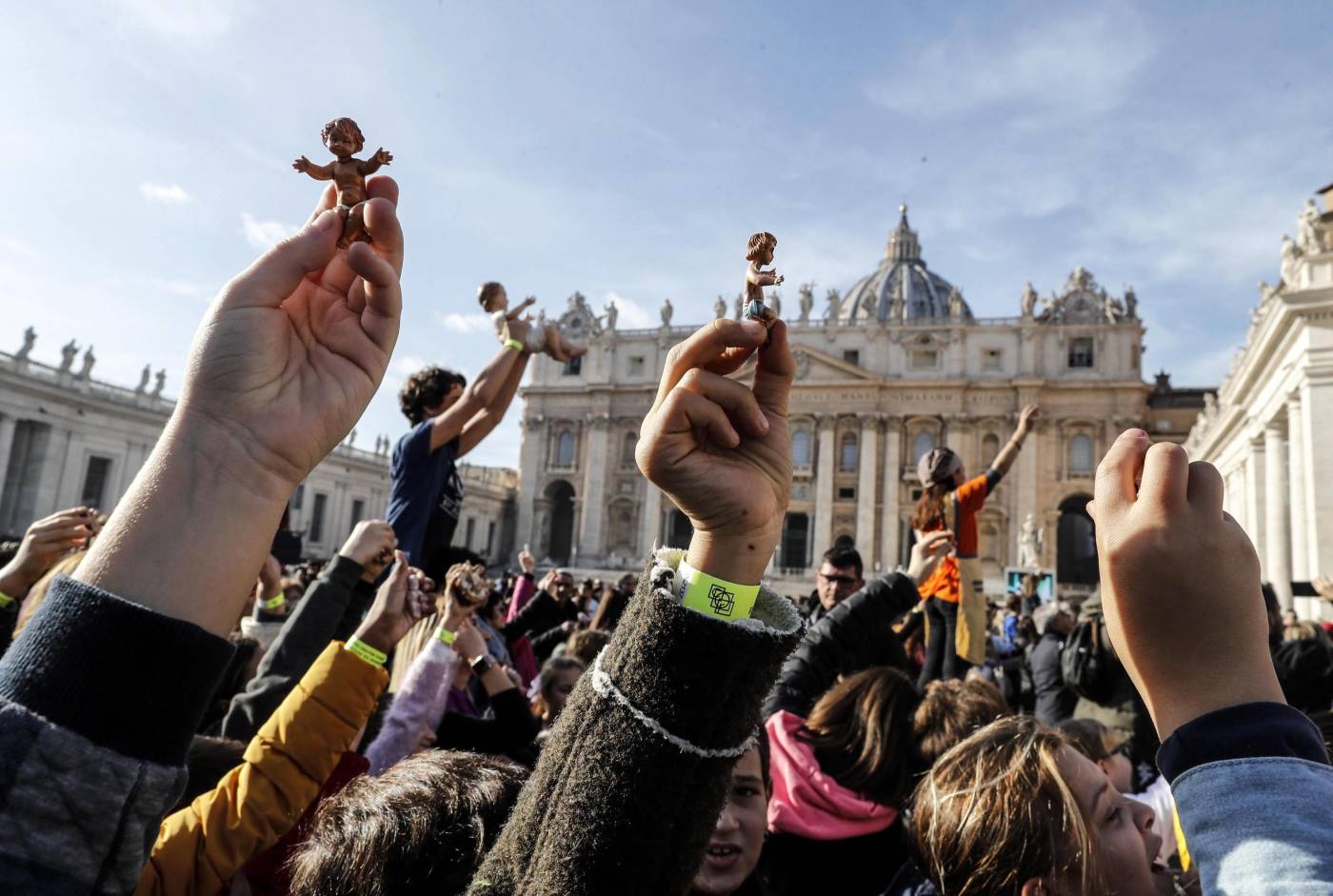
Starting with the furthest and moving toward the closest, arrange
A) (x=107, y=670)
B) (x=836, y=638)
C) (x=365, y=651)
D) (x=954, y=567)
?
1. (x=954, y=567)
2. (x=836, y=638)
3. (x=365, y=651)
4. (x=107, y=670)

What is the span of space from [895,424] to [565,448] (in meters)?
18.9

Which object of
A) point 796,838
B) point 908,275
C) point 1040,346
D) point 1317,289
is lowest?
point 796,838

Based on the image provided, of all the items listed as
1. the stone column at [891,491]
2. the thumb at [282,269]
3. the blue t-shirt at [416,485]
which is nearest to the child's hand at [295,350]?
the thumb at [282,269]

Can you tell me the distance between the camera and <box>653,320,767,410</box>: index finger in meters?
1.21

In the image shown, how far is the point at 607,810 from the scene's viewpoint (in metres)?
Answer: 1.08

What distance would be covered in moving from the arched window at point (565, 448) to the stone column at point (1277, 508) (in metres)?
35.7

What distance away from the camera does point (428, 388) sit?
13.2ft

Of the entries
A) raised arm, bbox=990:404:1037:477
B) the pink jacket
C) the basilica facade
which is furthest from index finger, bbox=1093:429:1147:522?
the basilica facade

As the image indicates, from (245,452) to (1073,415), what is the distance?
1766 inches

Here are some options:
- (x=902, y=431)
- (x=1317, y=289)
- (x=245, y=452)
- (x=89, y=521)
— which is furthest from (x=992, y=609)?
(x=902, y=431)

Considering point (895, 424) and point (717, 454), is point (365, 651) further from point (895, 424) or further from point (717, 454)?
point (895, 424)

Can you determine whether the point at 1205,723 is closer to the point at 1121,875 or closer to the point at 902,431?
the point at 1121,875

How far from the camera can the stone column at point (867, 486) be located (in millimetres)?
41438

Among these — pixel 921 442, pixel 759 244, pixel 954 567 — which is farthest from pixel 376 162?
pixel 921 442
